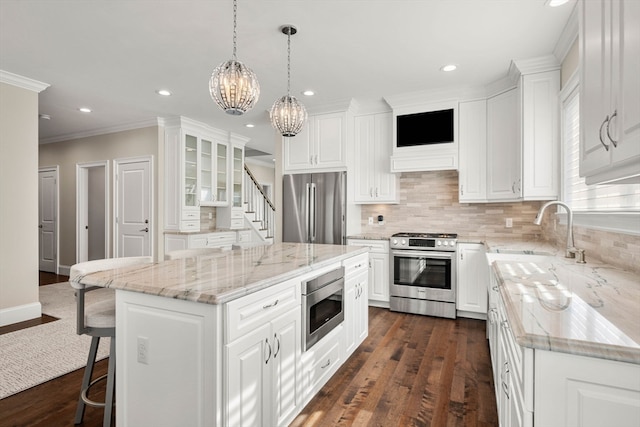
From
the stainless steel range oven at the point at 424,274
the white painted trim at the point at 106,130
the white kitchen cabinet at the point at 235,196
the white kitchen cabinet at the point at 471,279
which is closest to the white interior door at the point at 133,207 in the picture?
the white painted trim at the point at 106,130

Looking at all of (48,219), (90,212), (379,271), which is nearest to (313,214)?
(379,271)

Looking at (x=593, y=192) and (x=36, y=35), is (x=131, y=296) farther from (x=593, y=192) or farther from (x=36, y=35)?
(x=593, y=192)

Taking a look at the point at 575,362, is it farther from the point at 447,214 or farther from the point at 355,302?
the point at 447,214

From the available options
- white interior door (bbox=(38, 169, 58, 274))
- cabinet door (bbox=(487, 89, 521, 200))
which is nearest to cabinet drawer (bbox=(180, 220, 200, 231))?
white interior door (bbox=(38, 169, 58, 274))

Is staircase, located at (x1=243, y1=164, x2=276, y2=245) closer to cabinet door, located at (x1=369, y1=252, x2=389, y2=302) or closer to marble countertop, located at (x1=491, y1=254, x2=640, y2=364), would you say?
cabinet door, located at (x1=369, y1=252, x2=389, y2=302)

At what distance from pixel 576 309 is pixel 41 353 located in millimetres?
3820

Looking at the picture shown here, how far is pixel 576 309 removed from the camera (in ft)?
3.90

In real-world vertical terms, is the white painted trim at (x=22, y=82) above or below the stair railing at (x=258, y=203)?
above

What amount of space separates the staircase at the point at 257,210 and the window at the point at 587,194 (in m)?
4.99

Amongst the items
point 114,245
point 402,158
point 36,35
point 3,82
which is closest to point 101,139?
point 114,245

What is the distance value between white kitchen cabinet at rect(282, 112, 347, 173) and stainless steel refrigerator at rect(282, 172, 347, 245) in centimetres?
14

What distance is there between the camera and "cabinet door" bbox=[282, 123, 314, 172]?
477 centimetres

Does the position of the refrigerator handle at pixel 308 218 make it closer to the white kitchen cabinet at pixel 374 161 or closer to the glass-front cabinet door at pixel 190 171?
the white kitchen cabinet at pixel 374 161

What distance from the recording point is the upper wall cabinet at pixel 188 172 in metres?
5.30
